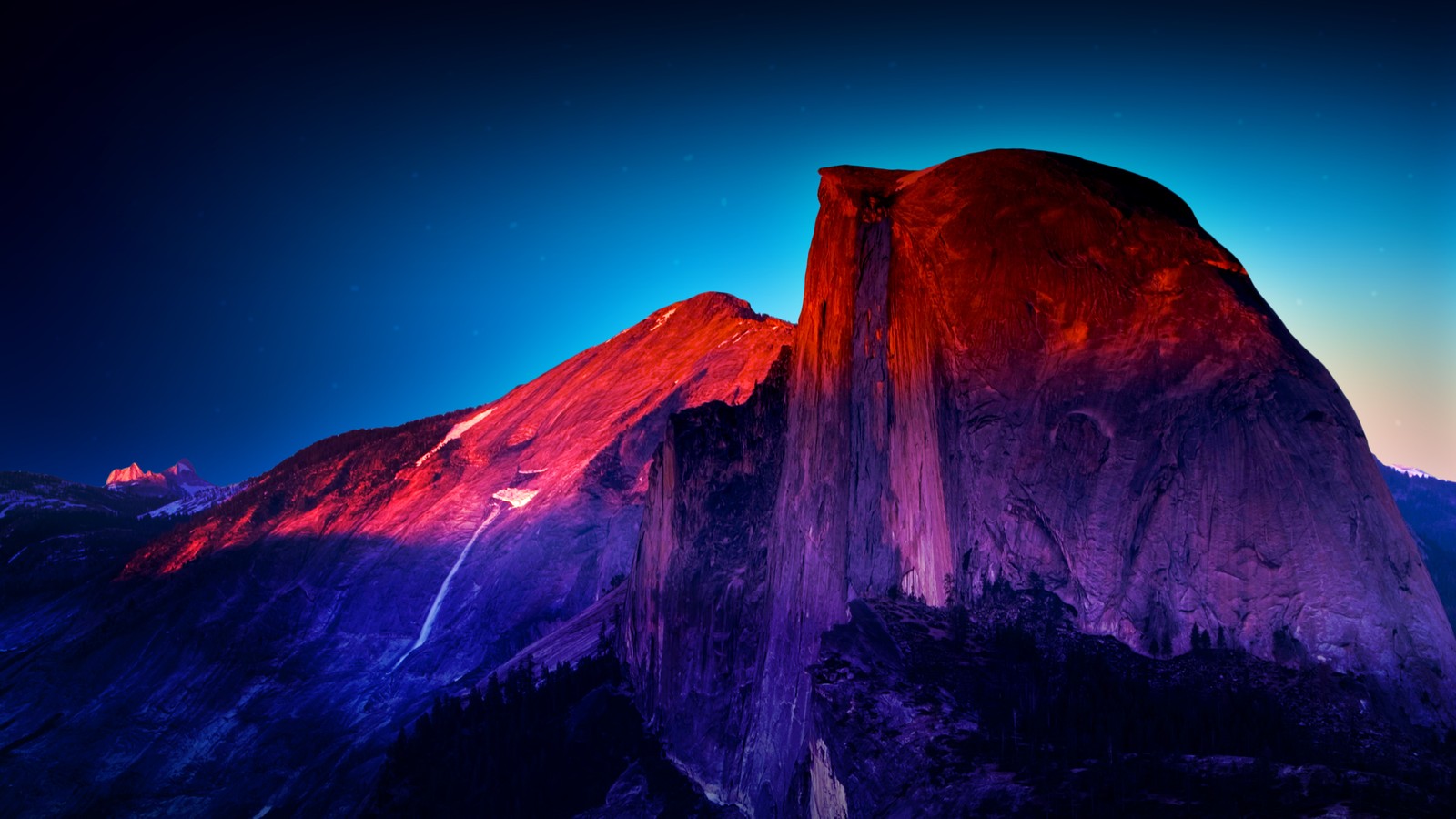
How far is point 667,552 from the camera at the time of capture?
217ft

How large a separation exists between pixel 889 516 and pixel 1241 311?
16705 millimetres

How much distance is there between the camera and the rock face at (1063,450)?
38.1m

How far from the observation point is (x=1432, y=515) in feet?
370

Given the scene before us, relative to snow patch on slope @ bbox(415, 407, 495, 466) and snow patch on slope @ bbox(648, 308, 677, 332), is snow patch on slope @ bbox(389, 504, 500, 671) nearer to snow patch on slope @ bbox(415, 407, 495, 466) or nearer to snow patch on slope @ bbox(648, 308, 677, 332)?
snow patch on slope @ bbox(415, 407, 495, 466)

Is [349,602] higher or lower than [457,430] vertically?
lower

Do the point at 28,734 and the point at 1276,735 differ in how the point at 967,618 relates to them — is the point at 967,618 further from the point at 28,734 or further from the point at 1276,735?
the point at 28,734

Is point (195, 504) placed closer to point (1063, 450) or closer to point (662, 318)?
point (662, 318)

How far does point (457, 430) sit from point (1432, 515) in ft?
337

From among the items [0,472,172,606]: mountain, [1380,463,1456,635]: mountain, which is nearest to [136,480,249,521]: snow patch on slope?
[0,472,172,606]: mountain

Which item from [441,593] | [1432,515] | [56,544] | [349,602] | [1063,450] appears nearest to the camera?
[1063,450]

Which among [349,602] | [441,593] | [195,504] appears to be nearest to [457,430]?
[349,602]

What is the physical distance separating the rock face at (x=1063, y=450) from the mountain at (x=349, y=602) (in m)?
35.2

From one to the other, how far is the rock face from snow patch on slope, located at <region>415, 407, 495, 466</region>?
66108mm

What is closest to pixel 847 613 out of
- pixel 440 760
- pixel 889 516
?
pixel 889 516
